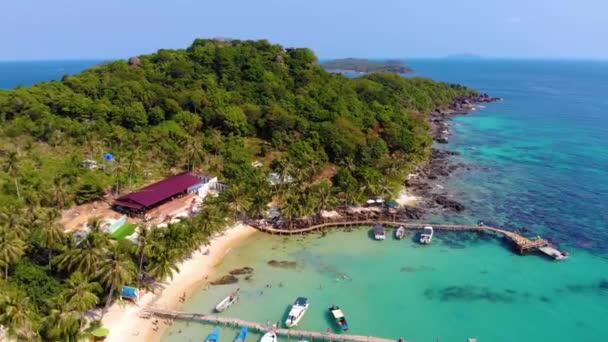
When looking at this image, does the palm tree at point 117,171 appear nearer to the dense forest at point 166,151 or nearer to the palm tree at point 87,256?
the dense forest at point 166,151

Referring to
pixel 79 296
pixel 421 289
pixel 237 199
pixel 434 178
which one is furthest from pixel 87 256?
pixel 434 178

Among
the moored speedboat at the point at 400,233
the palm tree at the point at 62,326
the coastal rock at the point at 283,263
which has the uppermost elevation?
the palm tree at the point at 62,326

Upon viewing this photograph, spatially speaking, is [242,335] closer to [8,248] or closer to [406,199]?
[8,248]

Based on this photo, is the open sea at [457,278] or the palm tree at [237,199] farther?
the palm tree at [237,199]

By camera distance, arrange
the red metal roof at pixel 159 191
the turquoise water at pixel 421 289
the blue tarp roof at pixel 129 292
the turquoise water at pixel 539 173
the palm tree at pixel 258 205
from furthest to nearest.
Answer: the turquoise water at pixel 539 173 → the palm tree at pixel 258 205 → the red metal roof at pixel 159 191 → the turquoise water at pixel 421 289 → the blue tarp roof at pixel 129 292

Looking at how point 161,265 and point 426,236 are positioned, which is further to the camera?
point 426,236

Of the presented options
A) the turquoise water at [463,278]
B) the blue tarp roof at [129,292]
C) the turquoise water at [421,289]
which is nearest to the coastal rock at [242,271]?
the turquoise water at [421,289]

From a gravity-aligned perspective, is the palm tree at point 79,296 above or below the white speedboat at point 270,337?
above
